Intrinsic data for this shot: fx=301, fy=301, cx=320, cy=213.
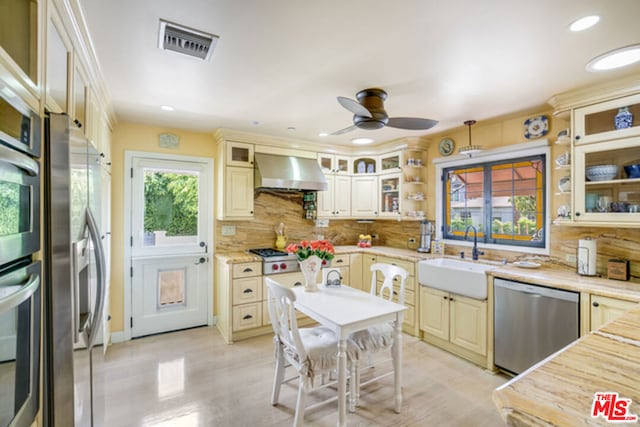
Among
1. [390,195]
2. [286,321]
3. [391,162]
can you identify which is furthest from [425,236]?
[286,321]

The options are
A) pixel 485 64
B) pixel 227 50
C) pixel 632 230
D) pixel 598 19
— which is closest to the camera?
pixel 598 19

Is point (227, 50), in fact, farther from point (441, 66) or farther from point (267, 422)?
point (267, 422)

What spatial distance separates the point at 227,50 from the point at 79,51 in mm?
837

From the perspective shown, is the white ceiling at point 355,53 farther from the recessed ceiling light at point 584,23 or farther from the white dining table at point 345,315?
the white dining table at point 345,315

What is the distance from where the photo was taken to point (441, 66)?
2.10m

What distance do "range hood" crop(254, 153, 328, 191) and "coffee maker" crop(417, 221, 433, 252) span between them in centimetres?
144

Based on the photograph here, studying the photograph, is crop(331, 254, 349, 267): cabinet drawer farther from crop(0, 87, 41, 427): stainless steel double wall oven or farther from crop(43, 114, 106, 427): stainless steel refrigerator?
crop(0, 87, 41, 427): stainless steel double wall oven

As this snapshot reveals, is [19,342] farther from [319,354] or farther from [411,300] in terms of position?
[411,300]

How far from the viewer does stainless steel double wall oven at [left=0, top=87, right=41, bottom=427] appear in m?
0.80

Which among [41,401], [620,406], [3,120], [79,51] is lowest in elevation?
[41,401]

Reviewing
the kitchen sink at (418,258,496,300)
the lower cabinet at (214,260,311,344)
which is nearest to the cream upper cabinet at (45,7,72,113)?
the lower cabinet at (214,260,311,344)

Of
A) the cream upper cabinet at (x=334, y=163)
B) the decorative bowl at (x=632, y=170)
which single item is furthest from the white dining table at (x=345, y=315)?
the cream upper cabinet at (x=334, y=163)

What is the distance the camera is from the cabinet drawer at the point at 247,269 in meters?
3.50

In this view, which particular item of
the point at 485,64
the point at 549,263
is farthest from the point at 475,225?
the point at 485,64
